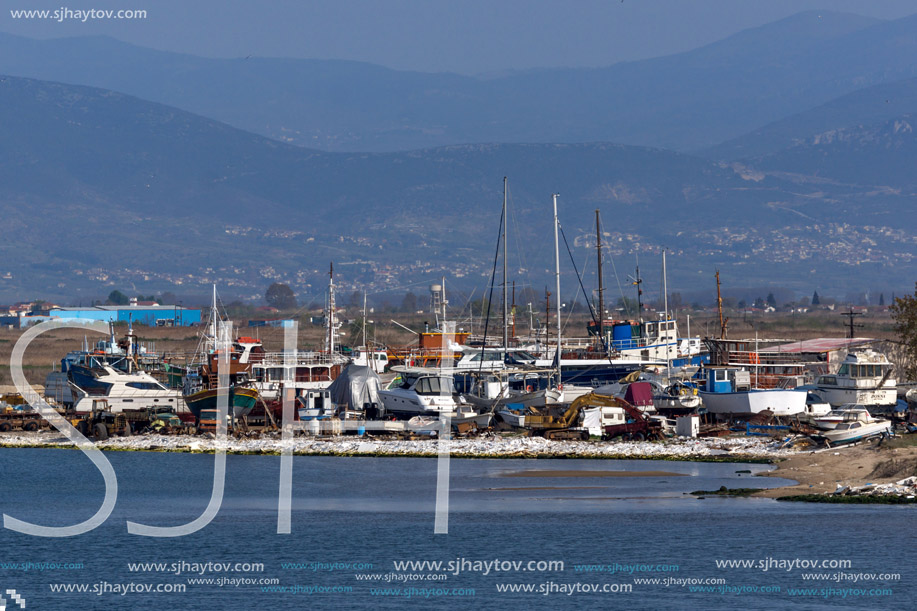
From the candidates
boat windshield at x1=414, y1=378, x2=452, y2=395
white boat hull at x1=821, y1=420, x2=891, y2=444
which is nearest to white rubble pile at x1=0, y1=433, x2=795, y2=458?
A: white boat hull at x1=821, y1=420, x2=891, y2=444

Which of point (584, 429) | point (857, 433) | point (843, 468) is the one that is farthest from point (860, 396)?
point (843, 468)

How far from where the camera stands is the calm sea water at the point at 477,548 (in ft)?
86.3

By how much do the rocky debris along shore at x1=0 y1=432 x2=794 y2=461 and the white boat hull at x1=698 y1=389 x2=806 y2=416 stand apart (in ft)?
11.5

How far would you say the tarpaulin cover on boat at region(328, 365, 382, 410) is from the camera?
203 ft

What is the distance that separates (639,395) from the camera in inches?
2304

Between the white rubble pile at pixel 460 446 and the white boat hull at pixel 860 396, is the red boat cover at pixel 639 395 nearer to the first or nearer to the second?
the white rubble pile at pixel 460 446

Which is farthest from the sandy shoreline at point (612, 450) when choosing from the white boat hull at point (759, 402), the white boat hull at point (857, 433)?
the white boat hull at point (759, 402)

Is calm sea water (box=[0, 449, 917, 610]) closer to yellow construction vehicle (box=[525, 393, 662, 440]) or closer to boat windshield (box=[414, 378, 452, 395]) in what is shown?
yellow construction vehicle (box=[525, 393, 662, 440])

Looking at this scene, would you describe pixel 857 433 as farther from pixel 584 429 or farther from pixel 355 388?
pixel 355 388

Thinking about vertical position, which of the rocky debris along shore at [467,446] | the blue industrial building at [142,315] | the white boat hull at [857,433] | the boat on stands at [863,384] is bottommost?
the rocky debris along shore at [467,446]

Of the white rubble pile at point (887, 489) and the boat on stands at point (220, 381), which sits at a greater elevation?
the boat on stands at point (220, 381)

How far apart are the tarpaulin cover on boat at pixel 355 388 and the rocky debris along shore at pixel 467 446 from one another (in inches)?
263

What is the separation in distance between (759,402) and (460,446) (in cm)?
1356

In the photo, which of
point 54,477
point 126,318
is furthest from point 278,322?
point 54,477
